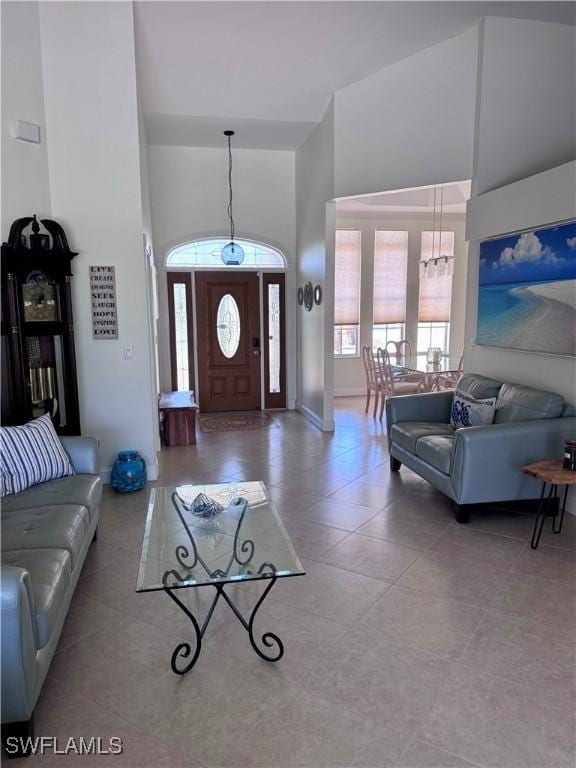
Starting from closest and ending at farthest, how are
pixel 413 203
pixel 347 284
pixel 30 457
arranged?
pixel 30 457
pixel 413 203
pixel 347 284

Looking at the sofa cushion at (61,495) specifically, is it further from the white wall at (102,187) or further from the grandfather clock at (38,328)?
the white wall at (102,187)

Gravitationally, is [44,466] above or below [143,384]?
below

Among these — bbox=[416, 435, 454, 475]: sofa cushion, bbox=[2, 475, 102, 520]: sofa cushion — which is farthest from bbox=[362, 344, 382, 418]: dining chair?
bbox=[2, 475, 102, 520]: sofa cushion

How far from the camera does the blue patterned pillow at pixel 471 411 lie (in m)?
4.06

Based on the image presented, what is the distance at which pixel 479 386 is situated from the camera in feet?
14.4

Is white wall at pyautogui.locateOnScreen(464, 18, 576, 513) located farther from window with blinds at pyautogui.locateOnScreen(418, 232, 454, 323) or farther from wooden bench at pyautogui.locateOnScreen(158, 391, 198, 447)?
window with blinds at pyautogui.locateOnScreen(418, 232, 454, 323)

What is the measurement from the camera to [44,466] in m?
3.14

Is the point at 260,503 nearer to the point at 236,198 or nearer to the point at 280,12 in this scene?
the point at 280,12

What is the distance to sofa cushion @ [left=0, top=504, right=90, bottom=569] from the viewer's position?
7.92 ft

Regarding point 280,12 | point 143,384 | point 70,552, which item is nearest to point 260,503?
point 70,552

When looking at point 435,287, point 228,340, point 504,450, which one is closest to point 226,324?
point 228,340

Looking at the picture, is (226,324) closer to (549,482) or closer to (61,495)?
(61,495)

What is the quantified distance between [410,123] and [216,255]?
326cm

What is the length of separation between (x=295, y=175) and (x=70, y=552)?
20.8 feet
